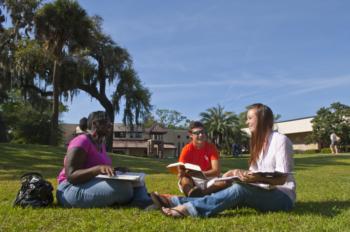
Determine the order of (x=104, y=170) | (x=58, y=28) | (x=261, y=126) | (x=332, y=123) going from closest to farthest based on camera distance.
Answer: (x=261, y=126) < (x=104, y=170) < (x=58, y=28) < (x=332, y=123)

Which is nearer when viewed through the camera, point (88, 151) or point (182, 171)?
point (88, 151)

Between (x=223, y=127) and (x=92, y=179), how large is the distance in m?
63.3

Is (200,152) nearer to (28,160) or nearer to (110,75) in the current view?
(28,160)

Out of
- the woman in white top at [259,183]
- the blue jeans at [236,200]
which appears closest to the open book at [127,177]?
the woman in white top at [259,183]

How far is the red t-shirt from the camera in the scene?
5.77 meters

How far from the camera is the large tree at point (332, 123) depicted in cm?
5131

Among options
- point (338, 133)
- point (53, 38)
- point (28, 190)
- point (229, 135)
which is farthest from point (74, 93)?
point (229, 135)

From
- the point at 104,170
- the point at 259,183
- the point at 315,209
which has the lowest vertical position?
the point at 315,209

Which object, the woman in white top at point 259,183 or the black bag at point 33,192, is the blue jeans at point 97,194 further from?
the woman in white top at point 259,183

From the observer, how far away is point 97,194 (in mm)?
4715

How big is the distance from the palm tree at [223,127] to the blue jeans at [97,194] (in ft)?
201

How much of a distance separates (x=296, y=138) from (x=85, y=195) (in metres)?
63.0

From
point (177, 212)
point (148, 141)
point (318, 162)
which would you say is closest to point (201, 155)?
point (177, 212)

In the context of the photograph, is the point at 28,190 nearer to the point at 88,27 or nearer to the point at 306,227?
the point at 306,227
